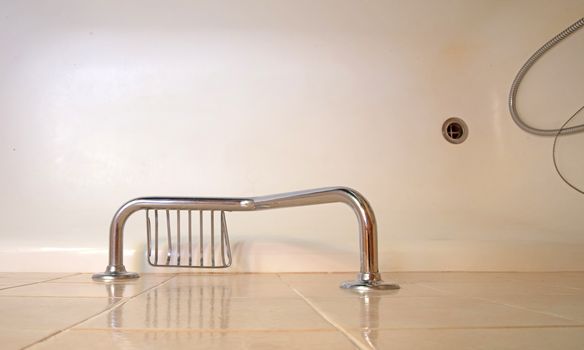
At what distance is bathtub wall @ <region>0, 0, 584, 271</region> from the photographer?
1.35 metres

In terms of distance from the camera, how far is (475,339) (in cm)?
34

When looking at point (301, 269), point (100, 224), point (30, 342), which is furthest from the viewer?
point (100, 224)

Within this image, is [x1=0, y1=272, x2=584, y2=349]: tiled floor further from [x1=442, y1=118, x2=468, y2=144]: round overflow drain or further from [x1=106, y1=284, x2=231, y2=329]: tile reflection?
[x1=442, y1=118, x2=468, y2=144]: round overflow drain

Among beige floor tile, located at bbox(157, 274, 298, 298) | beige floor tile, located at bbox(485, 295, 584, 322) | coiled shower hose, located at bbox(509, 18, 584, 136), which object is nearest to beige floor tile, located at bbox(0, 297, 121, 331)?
beige floor tile, located at bbox(157, 274, 298, 298)

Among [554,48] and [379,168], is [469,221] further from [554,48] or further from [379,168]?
[554,48]

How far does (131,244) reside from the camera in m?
1.05

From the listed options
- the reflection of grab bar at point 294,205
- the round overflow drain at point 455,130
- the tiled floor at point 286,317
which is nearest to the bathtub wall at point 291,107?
the round overflow drain at point 455,130

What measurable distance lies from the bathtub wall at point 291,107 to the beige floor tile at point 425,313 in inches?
28.7

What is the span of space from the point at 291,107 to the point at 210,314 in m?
1.05

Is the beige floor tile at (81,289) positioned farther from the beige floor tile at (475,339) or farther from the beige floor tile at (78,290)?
the beige floor tile at (475,339)

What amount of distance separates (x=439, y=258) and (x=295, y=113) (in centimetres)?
64

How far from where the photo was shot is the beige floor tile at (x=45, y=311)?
15.5 inches

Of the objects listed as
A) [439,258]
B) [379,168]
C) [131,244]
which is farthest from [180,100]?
[439,258]

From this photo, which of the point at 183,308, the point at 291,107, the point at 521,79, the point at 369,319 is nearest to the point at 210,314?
the point at 183,308
